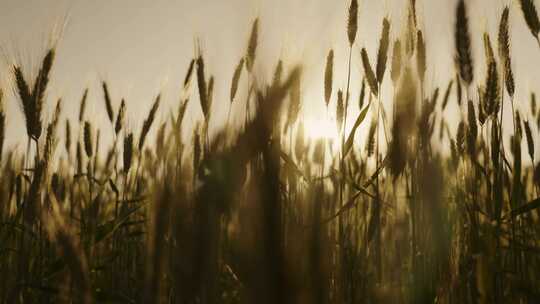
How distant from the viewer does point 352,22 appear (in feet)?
5.97

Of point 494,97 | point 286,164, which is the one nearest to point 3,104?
point 286,164

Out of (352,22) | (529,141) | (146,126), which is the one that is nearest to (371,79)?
(352,22)

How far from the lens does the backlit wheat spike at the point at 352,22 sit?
1791 mm

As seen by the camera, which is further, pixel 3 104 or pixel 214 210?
A: pixel 3 104

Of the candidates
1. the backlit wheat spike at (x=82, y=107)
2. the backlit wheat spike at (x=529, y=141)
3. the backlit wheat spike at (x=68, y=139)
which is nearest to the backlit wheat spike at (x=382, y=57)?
the backlit wheat spike at (x=529, y=141)

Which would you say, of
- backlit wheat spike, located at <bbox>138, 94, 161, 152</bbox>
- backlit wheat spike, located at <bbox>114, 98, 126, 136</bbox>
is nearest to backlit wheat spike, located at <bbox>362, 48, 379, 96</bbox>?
backlit wheat spike, located at <bbox>138, 94, 161, 152</bbox>

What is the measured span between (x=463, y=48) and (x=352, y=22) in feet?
1.35

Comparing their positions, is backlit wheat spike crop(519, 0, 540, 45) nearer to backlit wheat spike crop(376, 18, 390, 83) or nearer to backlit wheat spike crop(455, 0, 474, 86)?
backlit wheat spike crop(455, 0, 474, 86)

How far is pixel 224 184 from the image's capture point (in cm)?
48

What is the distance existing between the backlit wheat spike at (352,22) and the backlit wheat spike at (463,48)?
36cm

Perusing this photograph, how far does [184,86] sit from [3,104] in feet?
2.36

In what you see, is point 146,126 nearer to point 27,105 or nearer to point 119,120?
point 119,120

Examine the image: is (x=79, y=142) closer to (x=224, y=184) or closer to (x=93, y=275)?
(x=93, y=275)

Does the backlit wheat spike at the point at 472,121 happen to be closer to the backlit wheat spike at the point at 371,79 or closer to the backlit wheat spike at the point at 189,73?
the backlit wheat spike at the point at 371,79
